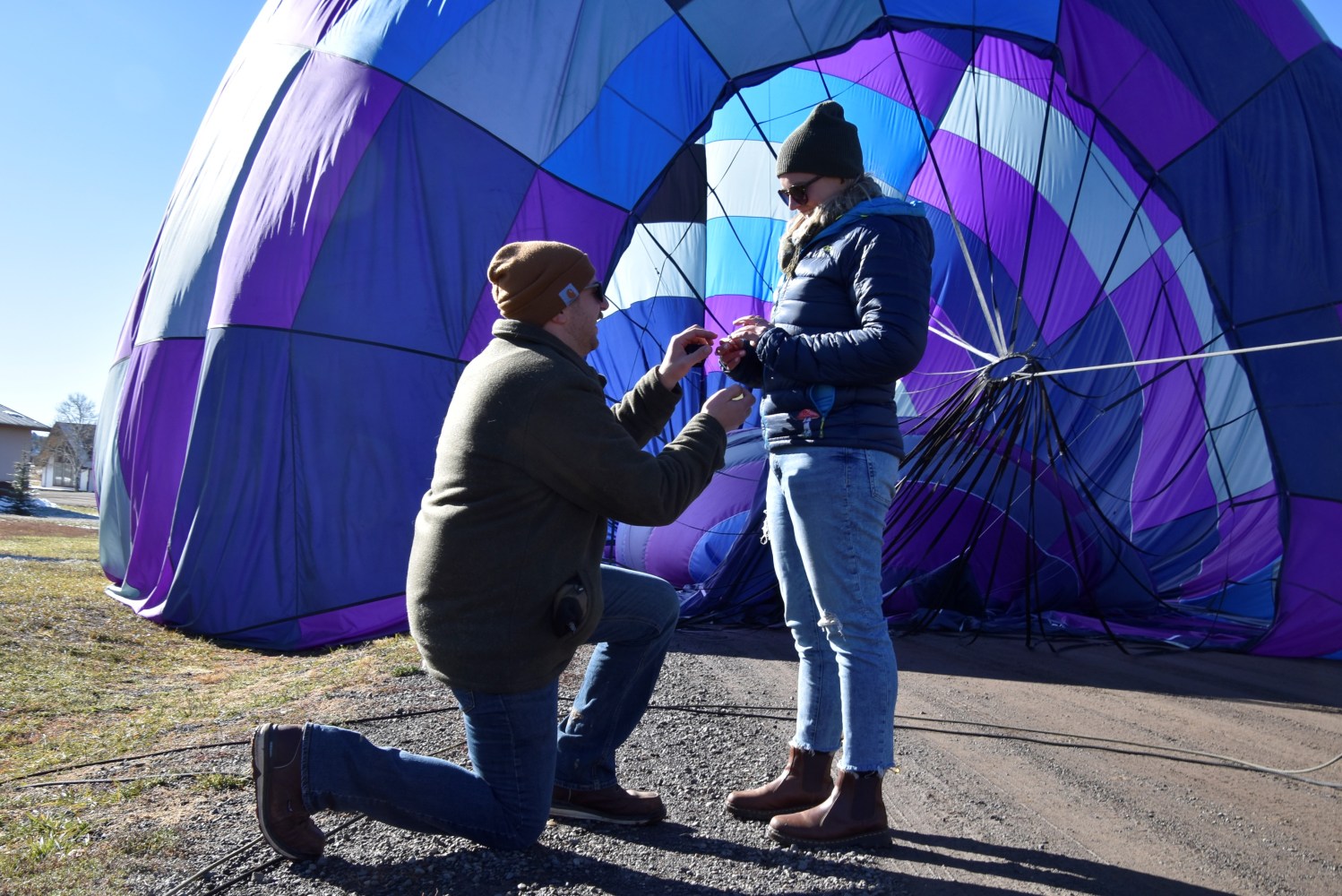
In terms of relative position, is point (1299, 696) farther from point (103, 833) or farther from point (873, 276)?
point (103, 833)

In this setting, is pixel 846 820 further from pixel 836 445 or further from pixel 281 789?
pixel 281 789

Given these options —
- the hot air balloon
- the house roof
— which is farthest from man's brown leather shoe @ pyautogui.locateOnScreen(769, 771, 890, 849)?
A: the house roof

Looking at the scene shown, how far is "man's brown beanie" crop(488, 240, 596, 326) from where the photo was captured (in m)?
2.43

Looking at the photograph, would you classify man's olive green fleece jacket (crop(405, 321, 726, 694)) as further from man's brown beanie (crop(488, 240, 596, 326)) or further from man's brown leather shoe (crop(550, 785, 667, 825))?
man's brown leather shoe (crop(550, 785, 667, 825))

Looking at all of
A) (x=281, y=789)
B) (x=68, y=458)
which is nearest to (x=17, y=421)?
(x=68, y=458)

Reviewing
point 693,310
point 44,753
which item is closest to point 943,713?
point 44,753

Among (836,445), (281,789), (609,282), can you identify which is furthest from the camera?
(609,282)

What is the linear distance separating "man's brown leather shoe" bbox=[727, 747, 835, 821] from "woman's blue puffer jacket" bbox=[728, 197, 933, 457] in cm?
85

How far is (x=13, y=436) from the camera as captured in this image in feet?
118

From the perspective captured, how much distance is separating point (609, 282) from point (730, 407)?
368 cm

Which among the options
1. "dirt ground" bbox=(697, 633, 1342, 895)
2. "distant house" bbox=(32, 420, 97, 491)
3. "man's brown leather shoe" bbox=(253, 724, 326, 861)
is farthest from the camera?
"distant house" bbox=(32, 420, 97, 491)

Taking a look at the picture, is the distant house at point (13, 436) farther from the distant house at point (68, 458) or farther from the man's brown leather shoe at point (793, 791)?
the man's brown leather shoe at point (793, 791)

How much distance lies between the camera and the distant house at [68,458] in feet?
186

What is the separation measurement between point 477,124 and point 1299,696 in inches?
211
